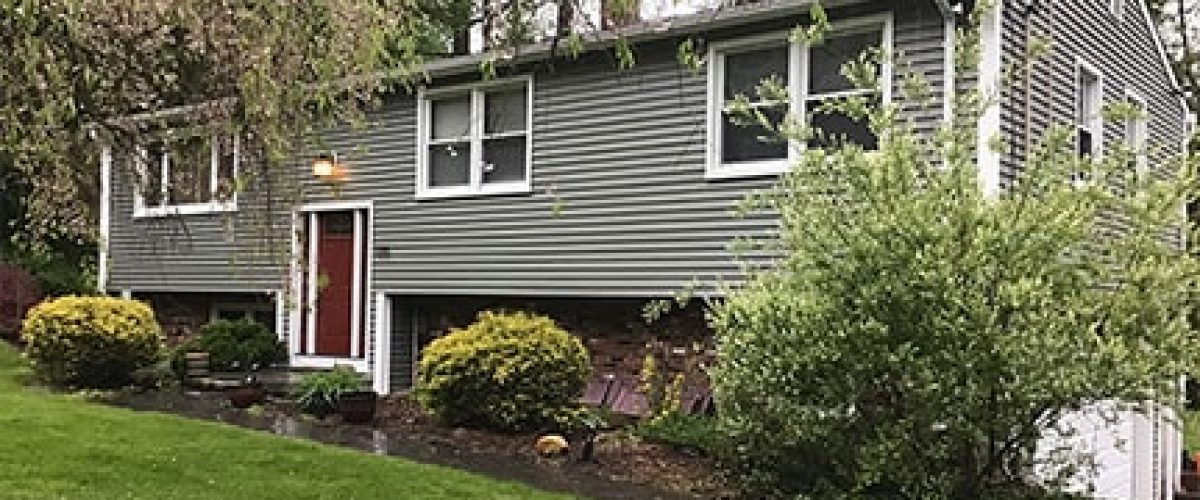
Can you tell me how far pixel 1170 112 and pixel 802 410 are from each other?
33.7ft

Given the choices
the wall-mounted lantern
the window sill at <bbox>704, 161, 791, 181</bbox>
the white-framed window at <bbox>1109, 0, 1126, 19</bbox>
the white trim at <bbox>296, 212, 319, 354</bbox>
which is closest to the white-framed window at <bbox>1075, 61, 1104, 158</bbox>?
the white-framed window at <bbox>1109, 0, 1126, 19</bbox>

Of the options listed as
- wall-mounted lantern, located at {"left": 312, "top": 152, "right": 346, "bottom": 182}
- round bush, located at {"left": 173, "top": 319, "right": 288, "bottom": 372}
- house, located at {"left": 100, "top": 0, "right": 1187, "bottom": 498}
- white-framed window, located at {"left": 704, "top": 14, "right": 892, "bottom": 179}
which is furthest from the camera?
wall-mounted lantern, located at {"left": 312, "top": 152, "right": 346, "bottom": 182}

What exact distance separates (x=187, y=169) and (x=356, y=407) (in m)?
3.95

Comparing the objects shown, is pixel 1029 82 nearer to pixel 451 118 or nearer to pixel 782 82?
pixel 782 82

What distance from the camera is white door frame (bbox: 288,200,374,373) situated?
14734mm

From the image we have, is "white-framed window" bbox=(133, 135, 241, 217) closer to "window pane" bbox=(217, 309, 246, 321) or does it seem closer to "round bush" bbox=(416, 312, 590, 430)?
"round bush" bbox=(416, 312, 590, 430)

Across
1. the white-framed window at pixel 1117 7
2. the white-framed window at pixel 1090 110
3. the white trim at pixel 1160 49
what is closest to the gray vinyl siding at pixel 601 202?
the white-framed window at pixel 1090 110

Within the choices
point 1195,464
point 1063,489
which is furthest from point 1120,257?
point 1195,464

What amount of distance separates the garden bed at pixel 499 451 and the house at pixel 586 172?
4.26ft

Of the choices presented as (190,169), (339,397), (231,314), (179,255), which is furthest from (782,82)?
(179,255)

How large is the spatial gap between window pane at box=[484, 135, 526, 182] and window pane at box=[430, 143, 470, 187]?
296 millimetres

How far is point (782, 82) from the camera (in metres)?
10.9

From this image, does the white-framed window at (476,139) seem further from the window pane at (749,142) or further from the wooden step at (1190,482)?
the wooden step at (1190,482)

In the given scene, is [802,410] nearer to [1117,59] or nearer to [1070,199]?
[1070,199]
